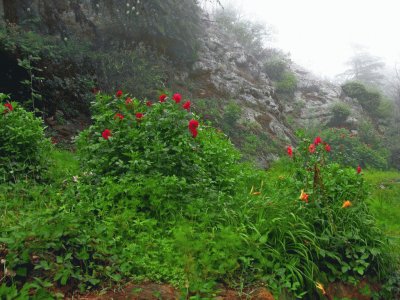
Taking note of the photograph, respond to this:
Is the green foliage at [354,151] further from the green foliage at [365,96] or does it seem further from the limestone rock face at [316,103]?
the green foliage at [365,96]

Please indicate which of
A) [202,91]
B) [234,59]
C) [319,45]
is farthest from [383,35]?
[202,91]

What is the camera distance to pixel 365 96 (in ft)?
73.0

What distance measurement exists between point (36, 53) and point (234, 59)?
10.6m

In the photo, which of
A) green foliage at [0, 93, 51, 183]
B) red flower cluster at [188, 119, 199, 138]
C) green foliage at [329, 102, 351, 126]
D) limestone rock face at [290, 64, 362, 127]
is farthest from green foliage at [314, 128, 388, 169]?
green foliage at [0, 93, 51, 183]

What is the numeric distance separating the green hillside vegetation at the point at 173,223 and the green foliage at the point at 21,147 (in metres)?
0.03

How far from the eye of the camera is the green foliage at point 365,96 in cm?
2181

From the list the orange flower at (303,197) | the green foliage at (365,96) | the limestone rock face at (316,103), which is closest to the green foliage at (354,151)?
the limestone rock face at (316,103)

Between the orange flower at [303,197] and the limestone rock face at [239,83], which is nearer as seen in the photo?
the orange flower at [303,197]

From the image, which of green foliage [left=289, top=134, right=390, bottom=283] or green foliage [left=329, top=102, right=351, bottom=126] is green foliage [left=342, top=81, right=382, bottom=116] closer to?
green foliage [left=329, top=102, right=351, bottom=126]

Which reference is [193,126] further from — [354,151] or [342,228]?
[354,151]

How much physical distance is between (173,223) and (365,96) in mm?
21696

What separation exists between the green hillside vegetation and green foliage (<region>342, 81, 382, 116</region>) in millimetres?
19173

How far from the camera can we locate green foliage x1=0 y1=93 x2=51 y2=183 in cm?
454

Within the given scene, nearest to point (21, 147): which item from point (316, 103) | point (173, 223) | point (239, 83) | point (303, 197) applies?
point (173, 223)
